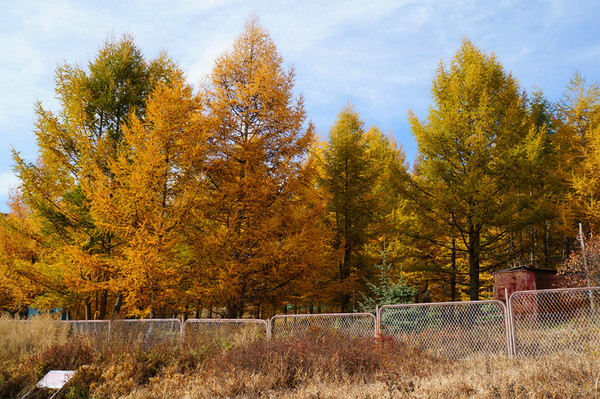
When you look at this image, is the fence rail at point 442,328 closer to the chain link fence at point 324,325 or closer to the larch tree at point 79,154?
the chain link fence at point 324,325

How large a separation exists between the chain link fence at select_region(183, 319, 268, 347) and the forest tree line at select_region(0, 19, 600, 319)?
2.59 meters

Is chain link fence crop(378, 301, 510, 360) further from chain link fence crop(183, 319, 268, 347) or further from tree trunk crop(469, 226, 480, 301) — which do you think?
tree trunk crop(469, 226, 480, 301)

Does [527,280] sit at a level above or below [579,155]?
below

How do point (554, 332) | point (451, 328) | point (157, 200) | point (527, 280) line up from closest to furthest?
point (554, 332), point (451, 328), point (157, 200), point (527, 280)

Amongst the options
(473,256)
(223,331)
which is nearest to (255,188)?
(223,331)

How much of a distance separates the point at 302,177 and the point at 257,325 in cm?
646

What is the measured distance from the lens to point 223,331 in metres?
9.84

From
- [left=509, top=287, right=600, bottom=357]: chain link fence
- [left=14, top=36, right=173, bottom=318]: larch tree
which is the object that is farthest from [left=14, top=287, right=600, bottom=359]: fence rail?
[left=14, top=36, right=173, bottom=318]: larch tree

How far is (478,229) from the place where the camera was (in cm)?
1608

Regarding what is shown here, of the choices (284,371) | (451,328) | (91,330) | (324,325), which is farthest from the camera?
(91,330)

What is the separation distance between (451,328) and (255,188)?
778 cm

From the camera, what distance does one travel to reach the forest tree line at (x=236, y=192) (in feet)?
42.9

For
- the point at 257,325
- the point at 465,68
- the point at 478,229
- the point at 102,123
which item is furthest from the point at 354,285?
the point at 102,123

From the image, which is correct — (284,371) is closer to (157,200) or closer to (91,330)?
(91,330)
